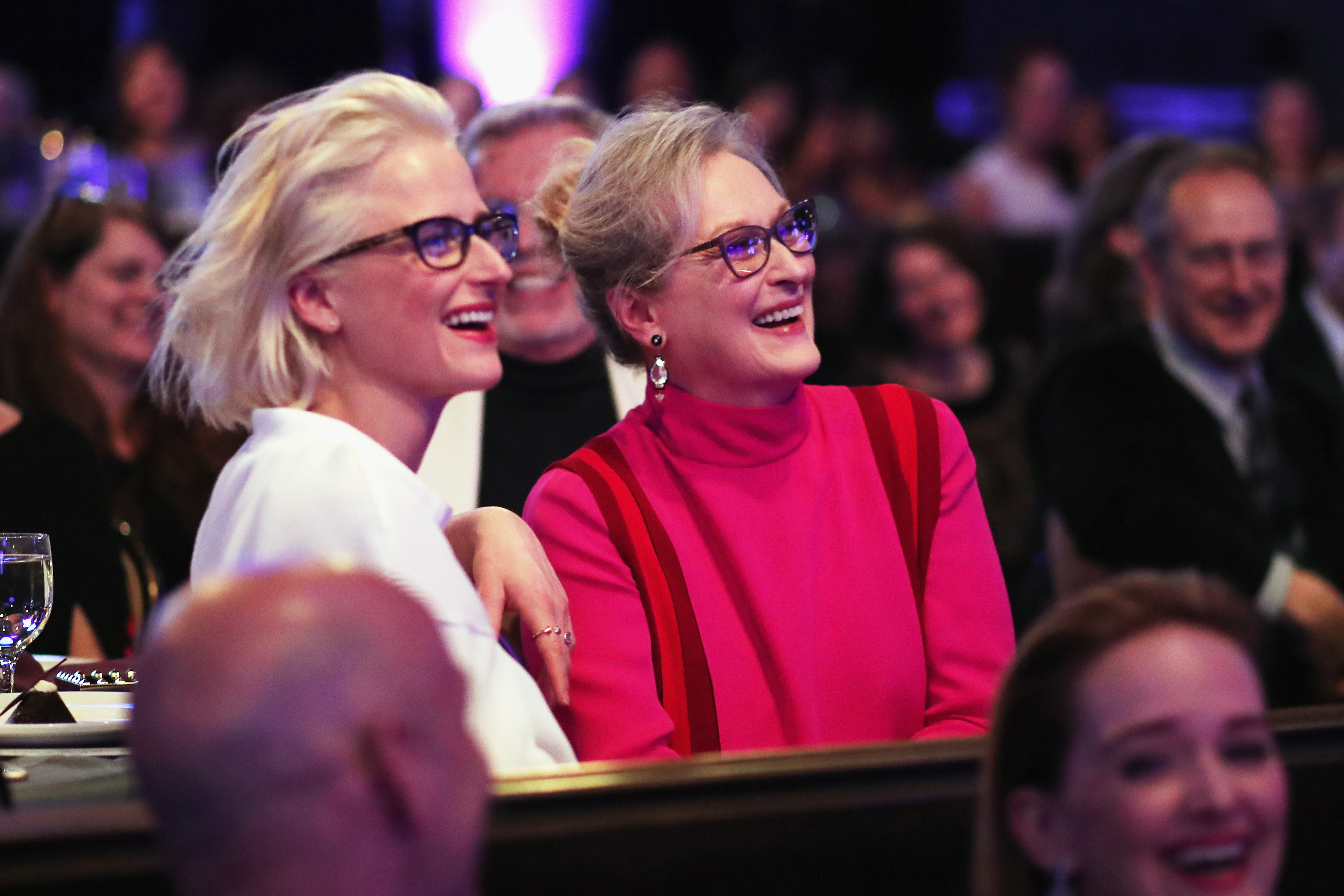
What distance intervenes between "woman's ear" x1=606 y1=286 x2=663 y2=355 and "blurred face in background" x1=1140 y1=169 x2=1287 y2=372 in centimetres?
159

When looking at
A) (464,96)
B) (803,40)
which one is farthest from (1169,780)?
(803,40)

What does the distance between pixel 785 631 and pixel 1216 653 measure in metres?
0.83

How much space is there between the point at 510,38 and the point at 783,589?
7531 mm

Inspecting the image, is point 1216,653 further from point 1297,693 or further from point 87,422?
point 87,422

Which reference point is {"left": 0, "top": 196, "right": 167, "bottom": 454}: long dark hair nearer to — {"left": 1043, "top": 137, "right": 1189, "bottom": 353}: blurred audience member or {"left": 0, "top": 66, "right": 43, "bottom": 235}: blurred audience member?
{"left": 0, "top": 66, "right": 43, "bottom": 235}: blurred audience member

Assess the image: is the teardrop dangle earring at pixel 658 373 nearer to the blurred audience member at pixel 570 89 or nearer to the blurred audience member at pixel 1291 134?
the blurred audience member at pixel 570 89

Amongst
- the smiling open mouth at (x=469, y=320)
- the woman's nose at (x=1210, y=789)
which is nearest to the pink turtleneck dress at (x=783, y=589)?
the smiling open mouth at (x=469, y=320)

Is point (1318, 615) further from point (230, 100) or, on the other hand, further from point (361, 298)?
point (230, 100)

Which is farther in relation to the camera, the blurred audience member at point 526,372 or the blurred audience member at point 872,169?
the blurred audience member at point 872,169

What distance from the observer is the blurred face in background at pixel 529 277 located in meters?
2.75

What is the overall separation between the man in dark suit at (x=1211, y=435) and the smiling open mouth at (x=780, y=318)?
1.18m

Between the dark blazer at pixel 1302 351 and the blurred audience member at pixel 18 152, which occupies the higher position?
the blurred audience member at pixel 18 152

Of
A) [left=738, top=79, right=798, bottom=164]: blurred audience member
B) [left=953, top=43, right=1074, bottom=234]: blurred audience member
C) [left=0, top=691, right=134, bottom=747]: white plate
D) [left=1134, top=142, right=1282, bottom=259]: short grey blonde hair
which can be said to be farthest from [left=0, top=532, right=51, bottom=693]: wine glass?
[left=953, top=43, right=1074, bottom=234]: blurred audience member

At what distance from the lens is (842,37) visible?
31.0 feet
